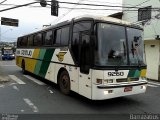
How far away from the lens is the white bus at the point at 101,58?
8266 mm

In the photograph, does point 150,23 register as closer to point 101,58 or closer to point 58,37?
point 58,37

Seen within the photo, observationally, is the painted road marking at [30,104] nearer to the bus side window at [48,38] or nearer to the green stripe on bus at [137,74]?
the green stripe on bus at [137,74]

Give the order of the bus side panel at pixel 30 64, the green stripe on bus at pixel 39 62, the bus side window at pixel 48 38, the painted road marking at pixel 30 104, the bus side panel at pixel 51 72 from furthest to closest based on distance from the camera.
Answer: the bus side panel at pixel 30 64, the green stripe on bus at pixel 39 62, the bus side window at pixel 48 38, the bus side panel at pixel 51 72, the painted road marking at pixel 30 104

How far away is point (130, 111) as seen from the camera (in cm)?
843

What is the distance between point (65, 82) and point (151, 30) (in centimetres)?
1105

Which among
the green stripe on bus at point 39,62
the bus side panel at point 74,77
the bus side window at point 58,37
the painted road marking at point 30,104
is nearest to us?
the painted road marking at point 30,104

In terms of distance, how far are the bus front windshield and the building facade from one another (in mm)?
9459

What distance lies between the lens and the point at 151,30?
63.6ft

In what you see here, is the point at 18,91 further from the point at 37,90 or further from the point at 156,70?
the point at 156,70

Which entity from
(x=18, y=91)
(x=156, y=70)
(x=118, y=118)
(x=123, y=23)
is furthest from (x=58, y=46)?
(x=156, y=70)

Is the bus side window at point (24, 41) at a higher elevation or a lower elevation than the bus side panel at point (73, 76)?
higher

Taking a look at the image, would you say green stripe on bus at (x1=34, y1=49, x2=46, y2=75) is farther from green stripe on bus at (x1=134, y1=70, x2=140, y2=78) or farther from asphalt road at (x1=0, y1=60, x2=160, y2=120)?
green stripe on bus at (x1=134, y1=70, x2=140, y2=78)

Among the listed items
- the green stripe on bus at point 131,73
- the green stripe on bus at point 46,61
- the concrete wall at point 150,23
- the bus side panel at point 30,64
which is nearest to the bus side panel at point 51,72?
the green stripe on bus at point 46,61

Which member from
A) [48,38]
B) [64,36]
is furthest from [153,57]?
[64,36]
